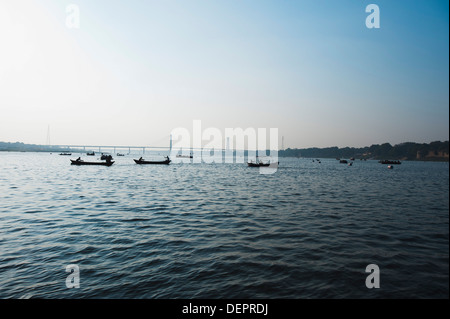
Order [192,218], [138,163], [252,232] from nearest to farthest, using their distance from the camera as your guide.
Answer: [252,232] → [192,218] → [138,163]

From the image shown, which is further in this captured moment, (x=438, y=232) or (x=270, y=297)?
(x=438, y=232)

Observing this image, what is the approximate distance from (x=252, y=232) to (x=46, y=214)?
13.9 meters

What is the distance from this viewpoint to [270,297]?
272 inches

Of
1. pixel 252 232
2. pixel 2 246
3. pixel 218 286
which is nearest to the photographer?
pixel 218 286

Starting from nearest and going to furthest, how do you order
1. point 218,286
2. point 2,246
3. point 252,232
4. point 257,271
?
1. point 218,286
2. point 257,271
3. point 2,246
4. point 252,232
